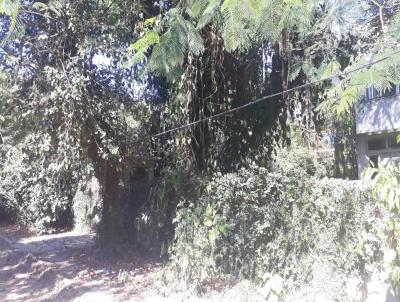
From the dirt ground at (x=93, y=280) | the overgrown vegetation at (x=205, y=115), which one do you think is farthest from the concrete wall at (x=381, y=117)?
the dirt ground at (x=93, y=280)

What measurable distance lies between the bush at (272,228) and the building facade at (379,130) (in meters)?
11.5

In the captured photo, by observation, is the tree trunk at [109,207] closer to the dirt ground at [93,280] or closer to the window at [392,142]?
the dirt ground at [93,280]

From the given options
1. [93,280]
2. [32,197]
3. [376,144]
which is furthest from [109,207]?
[376,144]

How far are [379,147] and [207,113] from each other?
38.7 ft

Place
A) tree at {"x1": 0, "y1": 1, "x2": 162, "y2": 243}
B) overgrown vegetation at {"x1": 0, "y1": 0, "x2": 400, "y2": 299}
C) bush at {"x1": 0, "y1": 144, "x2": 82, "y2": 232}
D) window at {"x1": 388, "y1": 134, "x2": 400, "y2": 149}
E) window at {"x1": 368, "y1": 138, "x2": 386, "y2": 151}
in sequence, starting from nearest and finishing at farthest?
overgrown vegetation at {"x1": 0, "y1": 0, "x2": 400, "y2": 299} < tree at {"x1": 0, "y1": 1, "x2": 162, "y2": 243} < bush at {"x1": 0, "y1": 144, "x2": 82, "y2": 232} < window at {"x1": 388, "y1": 134, "x2": 400, "y2": 149} < window at {"x1": 368, "y1": 138, "x2": 386, "y2": 151}

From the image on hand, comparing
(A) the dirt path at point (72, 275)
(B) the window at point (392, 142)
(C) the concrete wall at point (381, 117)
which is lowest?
(A) the dirt path at point (72, 275)

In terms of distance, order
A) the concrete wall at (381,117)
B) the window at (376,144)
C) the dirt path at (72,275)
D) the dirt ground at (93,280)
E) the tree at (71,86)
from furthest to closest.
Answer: the window at (376,144) < the concrete wall at (381,117) < the tree at (71,86) < the dirt path at (72,275) < the dirt ground at (93,280)

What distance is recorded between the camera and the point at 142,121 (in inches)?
424

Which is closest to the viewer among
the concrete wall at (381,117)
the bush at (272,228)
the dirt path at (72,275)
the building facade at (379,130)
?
the bush at (272,228)

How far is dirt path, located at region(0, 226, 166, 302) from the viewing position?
8.74 meters

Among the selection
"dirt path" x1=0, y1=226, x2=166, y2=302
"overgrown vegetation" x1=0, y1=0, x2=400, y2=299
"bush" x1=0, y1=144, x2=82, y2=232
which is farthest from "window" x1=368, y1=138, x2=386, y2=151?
"dirt path" x1=0, y1=226, x2=166, y2=302

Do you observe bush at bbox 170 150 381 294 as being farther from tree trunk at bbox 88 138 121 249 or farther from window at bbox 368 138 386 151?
window at bbox 368 138 386 151

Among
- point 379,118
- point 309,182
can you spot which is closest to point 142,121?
point 309,182

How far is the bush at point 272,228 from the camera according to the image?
6805 millimetres
